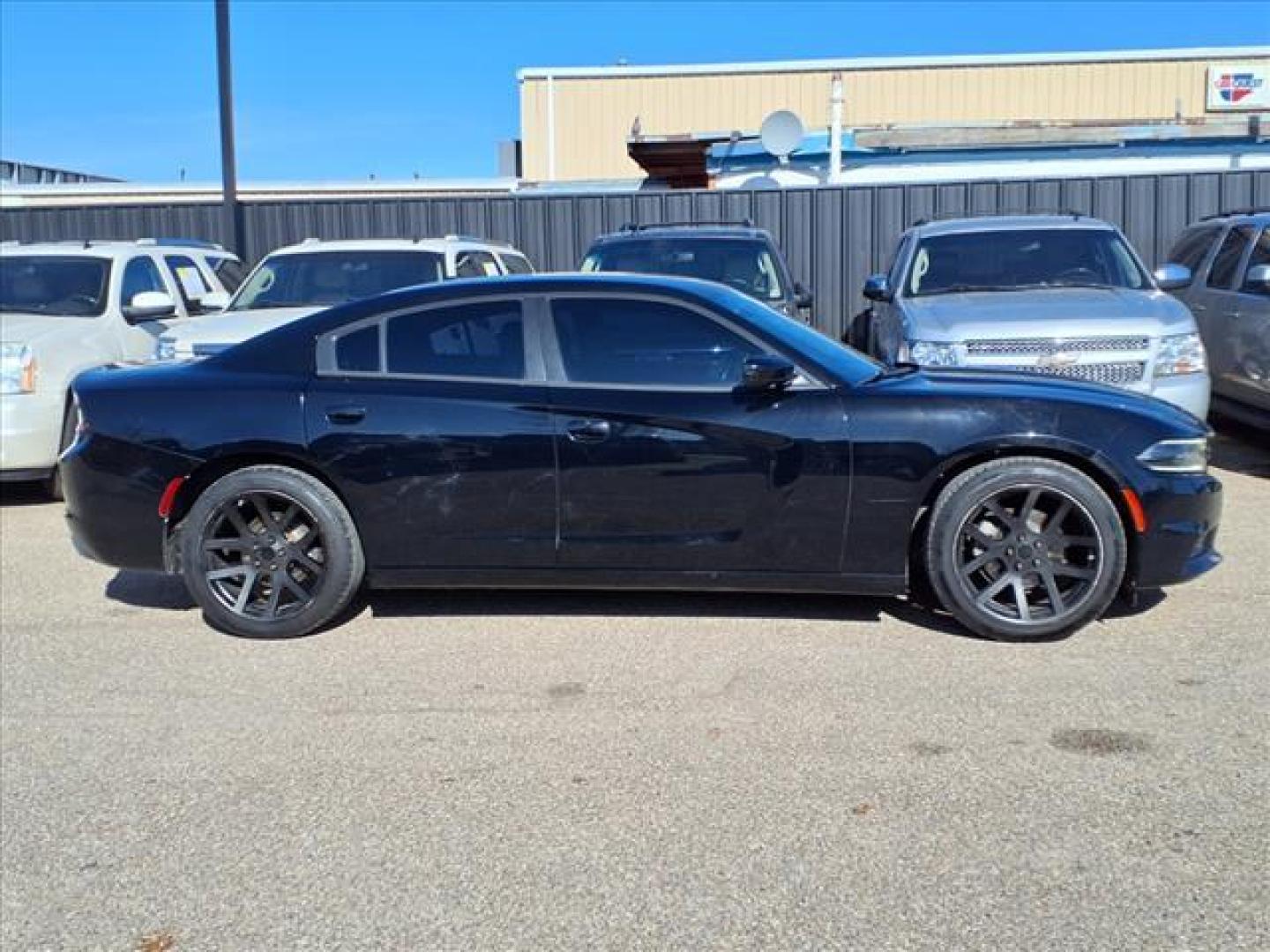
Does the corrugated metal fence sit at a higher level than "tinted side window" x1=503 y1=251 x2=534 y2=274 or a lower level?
higher

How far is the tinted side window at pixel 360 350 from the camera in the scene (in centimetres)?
551

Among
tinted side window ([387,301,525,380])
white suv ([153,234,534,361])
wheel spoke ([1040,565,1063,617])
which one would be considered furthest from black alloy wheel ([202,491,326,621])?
white suv ([153,234,534,361])

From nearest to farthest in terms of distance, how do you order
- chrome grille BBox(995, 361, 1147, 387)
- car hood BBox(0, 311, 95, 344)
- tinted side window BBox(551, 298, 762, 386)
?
tinted side window BBox(551, 298, 762, 386) < chrome grille BBox(995, 361, 1147, 387) < car hood BBox(0, 311, 95, 344)

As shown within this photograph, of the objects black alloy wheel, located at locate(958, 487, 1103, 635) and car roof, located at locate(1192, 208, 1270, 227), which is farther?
car roof, located at locate(1192, 208, 1270, 227)

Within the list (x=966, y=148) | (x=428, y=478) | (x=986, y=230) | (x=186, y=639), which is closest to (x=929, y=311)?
(x=986, y=230)

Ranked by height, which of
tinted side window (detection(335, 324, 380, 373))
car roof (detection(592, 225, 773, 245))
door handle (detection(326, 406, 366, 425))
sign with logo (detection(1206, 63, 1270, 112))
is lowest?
door handle (detection(326, 406, 366, 425))

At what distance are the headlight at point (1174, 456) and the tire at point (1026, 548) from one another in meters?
0.23

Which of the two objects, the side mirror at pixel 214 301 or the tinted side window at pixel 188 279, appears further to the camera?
the tinted side window at pixel 188 279

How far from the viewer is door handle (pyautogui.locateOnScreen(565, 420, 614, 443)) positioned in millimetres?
5223

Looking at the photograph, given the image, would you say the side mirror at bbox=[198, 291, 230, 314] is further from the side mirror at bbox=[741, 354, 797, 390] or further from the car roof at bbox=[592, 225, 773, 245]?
the side mirror at bbox=[741, 354, 797, 390]

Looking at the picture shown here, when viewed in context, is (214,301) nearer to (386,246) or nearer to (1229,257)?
(386,246)

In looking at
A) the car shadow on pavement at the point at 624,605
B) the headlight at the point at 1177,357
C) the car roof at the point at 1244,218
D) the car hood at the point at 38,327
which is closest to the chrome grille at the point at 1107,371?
the headlight at the point at 1177,357

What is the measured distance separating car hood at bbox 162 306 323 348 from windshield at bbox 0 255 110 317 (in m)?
1.12

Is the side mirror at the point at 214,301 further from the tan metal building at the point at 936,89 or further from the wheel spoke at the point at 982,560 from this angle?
the tan metal building at the point at 936,89
